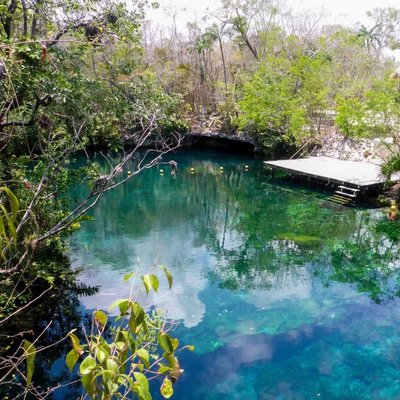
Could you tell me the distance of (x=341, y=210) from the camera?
14.5 metres

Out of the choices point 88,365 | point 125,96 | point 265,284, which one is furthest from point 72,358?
point 265,284

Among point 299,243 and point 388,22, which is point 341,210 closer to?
point 299,243

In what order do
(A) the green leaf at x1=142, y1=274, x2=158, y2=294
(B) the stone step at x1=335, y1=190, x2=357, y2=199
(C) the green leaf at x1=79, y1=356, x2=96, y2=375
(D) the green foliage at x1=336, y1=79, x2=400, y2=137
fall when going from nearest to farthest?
(C) the green leaf at x1=79, y1=356, x2=96, y2=375 < (A) the green leaf at x1=142, y1=274, x2=158, y2=294 < (D) the green foliage at x1=336, y1=79, x2=400, y2=137 < (B) the stone step at x1=335, y1=190, x2=357, y2=199

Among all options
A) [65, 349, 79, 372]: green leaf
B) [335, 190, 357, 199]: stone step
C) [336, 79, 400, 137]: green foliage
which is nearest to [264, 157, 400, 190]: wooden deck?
[335, 190, 357, 199]: stone step

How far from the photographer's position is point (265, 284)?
946 centimetres

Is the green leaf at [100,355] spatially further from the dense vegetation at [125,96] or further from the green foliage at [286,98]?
the green foliage at [286,98]

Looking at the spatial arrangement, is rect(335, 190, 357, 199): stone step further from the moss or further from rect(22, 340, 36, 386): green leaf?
rect(22, 340, 36, 386): green leaf

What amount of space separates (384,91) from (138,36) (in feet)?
35.2

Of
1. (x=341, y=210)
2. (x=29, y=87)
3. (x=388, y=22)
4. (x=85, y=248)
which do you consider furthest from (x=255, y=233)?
(x=388, y=22)

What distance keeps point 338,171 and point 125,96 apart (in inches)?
502

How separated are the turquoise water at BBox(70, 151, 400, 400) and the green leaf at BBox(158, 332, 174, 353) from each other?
4007 mm

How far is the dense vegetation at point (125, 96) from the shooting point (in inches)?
203

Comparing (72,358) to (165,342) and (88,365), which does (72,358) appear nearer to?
(88,365)

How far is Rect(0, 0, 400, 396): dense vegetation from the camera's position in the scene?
5.15 metres
